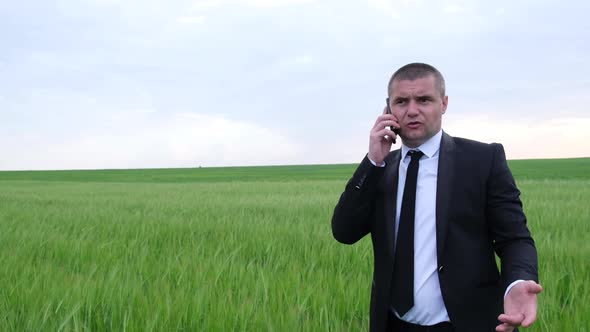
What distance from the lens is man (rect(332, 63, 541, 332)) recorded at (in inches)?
64.8

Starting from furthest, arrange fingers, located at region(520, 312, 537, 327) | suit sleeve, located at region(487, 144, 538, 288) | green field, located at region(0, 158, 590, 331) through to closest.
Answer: green field, located at region(0, 158, 590, 331)
suit sleeve, located at region(487, 144, 538, 288)
fingers, located at region(520, 312, 537, 327)

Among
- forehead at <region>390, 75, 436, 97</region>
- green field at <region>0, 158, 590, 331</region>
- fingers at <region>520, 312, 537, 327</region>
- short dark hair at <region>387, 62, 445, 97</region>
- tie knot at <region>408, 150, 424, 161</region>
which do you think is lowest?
green field at <region>0, 158, 590, 331</region>

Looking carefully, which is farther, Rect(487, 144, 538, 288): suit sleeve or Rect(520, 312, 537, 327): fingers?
Rect(487, 144, 538, 288): suit sleeve

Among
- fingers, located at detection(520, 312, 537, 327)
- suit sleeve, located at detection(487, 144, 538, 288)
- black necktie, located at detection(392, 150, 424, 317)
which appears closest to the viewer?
fingers, located at detection(520, 312, 537, 327)

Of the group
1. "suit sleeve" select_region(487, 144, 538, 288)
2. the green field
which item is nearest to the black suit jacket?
"suit sleeve" select_region(487, 144, 538, 288)

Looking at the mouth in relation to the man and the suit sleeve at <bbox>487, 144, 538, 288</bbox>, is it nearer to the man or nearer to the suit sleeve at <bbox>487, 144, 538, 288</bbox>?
the man

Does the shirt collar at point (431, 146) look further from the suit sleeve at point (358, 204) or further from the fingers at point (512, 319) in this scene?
the fingers at point (512, 319)

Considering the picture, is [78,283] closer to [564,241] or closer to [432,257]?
[432,257]

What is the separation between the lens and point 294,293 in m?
2.83

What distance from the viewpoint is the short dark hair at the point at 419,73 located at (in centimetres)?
169

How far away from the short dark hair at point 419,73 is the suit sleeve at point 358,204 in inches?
12.6

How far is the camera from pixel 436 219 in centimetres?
166

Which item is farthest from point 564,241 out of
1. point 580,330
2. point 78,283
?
point 78,283

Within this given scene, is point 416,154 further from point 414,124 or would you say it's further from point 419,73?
point 419,73
